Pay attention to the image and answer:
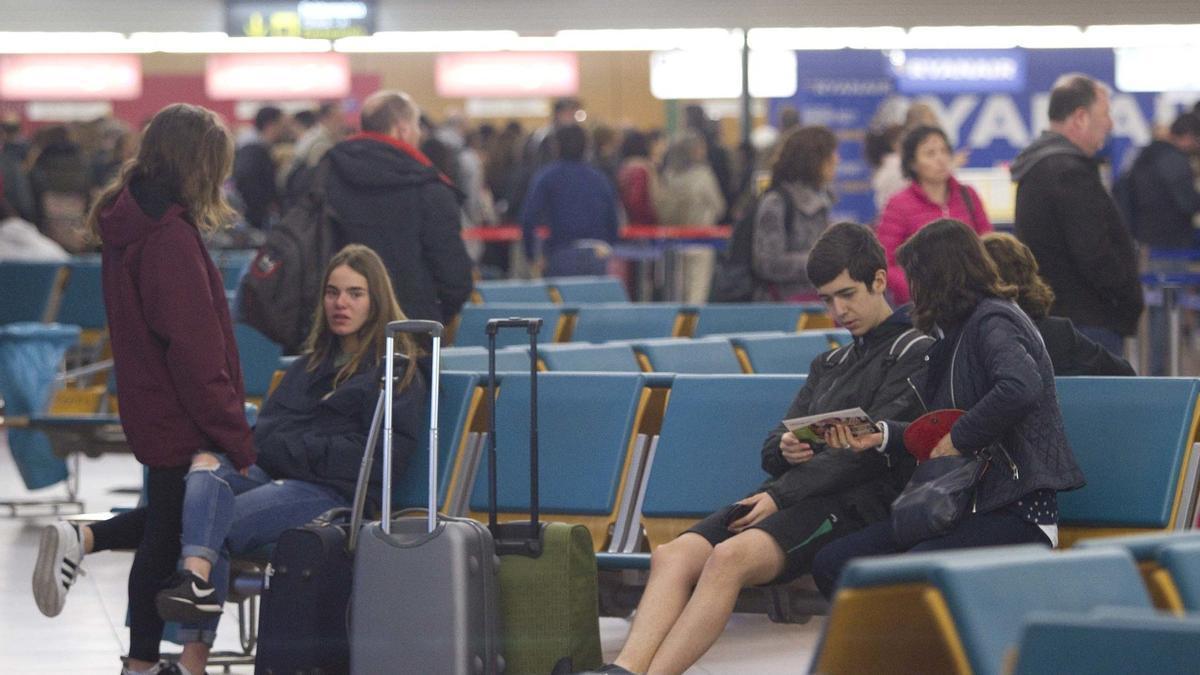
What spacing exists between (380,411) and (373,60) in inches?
844

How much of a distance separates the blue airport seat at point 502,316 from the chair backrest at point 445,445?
2663 millimetres

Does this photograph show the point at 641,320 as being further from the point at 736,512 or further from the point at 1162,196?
the point at 1162,196

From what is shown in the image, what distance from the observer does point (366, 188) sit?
720cm

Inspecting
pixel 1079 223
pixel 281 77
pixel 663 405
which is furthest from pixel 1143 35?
pixel 663 405

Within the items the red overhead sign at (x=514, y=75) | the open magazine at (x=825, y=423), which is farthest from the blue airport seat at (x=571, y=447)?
the red overhead sign at (x=514, y=75)

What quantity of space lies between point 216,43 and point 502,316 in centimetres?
1060

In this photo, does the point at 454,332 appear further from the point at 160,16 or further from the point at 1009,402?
the point at 160,16

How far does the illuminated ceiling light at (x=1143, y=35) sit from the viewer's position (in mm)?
17859

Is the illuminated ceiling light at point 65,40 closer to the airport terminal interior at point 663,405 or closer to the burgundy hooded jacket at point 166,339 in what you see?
the airport terminal interior at point 663,405

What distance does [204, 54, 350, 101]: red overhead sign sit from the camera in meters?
22.3

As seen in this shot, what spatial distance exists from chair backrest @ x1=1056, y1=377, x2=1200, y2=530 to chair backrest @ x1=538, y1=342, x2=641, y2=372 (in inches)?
80.6

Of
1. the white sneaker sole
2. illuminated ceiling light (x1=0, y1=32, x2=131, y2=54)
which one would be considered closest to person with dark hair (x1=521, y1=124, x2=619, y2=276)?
illuminated ceiling light (x1=0, y1=32, x2=131, y2=54)

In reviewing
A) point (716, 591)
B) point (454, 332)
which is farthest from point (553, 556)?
point (454, 332)

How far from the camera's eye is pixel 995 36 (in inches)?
716
